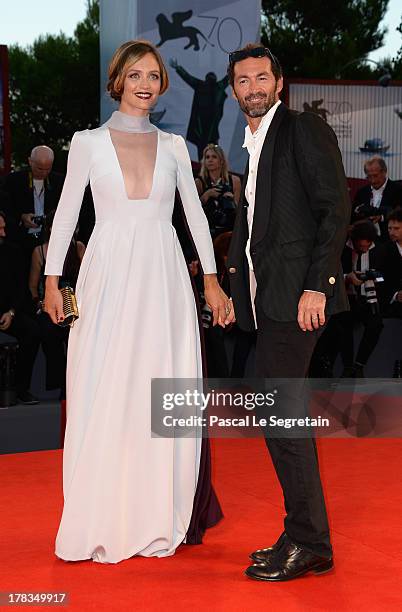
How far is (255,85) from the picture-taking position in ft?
10.3

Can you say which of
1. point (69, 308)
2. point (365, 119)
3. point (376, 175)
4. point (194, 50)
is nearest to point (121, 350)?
point (69, 308)

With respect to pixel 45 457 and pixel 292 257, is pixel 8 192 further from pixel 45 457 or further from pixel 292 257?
pixel 292 257

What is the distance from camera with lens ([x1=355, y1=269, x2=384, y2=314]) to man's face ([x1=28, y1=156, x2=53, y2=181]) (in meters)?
2.41

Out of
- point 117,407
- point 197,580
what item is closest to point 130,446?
point 117,407

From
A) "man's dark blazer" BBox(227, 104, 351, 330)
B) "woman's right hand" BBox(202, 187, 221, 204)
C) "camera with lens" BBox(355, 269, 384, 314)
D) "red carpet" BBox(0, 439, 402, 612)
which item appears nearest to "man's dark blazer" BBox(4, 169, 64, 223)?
"woman's right hand" BBox(202, 187, 221, 204)

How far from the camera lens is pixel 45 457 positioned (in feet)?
17.8

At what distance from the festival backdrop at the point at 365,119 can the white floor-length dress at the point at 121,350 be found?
11917 millimetres

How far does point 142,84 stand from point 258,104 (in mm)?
525

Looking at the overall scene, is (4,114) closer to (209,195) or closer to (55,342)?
(209,195)

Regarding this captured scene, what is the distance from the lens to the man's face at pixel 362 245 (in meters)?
7.23

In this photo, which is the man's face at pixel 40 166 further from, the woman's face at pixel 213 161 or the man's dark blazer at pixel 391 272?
the man's dark blazer at pixel 391 272

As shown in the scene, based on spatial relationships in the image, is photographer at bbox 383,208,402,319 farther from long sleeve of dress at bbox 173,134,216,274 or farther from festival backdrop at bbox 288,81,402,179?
festival backdrop at bbox 288,81,402,179

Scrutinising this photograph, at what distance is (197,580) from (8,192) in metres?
4.58

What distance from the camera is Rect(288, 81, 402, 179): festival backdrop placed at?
49.8ft
